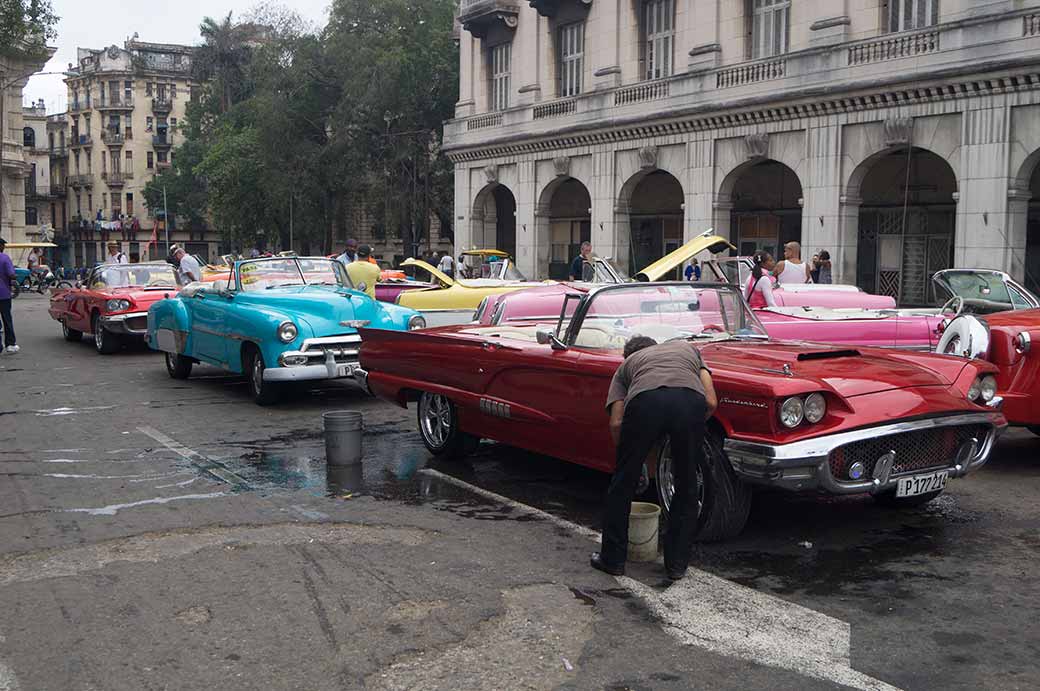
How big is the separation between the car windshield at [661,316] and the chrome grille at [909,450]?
5.12ft

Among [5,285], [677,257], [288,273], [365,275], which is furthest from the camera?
[5,285]

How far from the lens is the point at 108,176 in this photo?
102875mm

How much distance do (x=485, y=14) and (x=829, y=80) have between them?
15446mm

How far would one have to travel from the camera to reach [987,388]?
23.7ft

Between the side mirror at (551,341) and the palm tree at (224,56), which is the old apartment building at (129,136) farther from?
the side mirror at (551,341)

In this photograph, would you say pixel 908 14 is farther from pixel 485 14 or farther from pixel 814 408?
pixel 814 408

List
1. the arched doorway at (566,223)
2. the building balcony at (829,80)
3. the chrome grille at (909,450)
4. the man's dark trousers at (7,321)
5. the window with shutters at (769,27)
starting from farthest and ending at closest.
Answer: the arched doorway at (566,223) → the window with shutters at (769,27) → the building balcony at (829,80) → the man's dark trousers at (7,321) → the chrome grille at (909,450)

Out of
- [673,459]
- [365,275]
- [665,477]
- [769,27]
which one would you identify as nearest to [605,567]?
[673,459]

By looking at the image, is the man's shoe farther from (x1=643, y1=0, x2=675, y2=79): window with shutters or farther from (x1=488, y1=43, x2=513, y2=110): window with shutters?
(x1=488, y1=43, x2=513, y2=110): window with shutters

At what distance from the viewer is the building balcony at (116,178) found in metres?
102

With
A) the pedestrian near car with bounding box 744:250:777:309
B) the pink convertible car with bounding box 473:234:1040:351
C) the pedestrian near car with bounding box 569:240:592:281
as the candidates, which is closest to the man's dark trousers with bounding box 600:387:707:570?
Answer: the pink convertible car with bounding box 473:234:1040:351

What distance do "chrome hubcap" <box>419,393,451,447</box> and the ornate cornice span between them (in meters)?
17.6

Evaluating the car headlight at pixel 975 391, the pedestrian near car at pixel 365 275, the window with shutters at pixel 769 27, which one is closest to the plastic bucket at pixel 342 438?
the car headlight at pixel 975 391

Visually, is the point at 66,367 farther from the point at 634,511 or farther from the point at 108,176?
the point at 108,176
